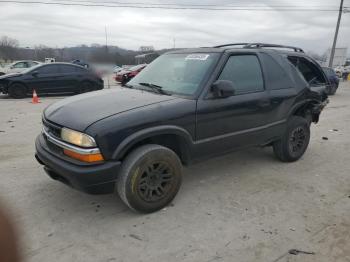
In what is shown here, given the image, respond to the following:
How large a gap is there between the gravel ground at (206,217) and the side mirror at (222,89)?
123 centimetres

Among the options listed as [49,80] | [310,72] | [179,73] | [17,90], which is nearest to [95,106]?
[179,73]

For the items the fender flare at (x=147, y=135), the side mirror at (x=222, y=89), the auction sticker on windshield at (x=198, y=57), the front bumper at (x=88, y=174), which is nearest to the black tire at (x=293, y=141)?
the side mirror at (x=222, y=89)

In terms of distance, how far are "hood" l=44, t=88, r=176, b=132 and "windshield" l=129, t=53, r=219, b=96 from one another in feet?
0.93

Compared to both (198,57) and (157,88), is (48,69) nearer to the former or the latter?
(157,88)

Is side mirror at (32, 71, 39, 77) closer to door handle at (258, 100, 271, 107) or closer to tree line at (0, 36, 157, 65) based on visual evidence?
tree line at (0, 36, 157, 65)

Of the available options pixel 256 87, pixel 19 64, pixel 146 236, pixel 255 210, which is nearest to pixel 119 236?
pixel 146 236

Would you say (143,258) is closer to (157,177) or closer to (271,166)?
(157,177)

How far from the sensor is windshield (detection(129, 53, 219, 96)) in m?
3.86

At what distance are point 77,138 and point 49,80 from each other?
10.6 m

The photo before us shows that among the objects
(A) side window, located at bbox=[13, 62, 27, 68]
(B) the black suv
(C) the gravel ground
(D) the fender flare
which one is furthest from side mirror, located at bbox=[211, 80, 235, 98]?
(A) side window, located at bbox=[13, 62, 27, 68]

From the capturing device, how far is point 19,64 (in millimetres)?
19500

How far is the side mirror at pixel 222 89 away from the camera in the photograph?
366 cm

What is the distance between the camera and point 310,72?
5.71 meters

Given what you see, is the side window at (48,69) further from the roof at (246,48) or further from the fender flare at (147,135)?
the fender flare at (147,135)
